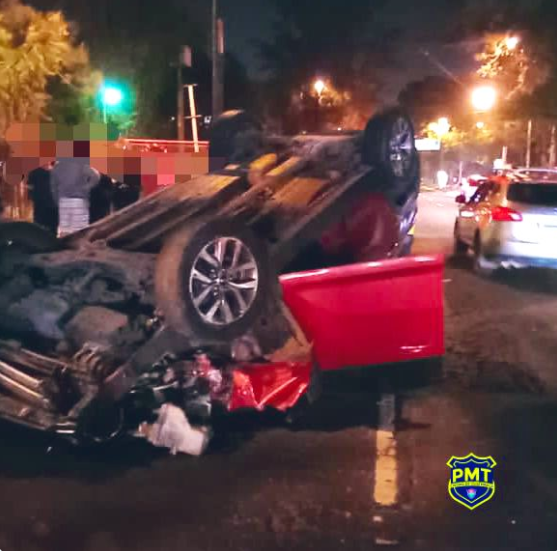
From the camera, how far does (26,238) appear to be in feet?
22.9

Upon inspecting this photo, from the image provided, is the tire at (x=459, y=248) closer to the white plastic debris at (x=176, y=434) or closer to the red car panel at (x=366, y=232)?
the red car panel at (x=366, y=232)

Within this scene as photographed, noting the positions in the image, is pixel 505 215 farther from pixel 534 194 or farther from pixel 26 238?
pixel 26 238

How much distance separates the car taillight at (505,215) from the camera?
13125 mm

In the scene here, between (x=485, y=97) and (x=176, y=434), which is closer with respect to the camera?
(x=176, y=434)

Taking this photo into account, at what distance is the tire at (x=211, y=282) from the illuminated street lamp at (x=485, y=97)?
29280 millimetres

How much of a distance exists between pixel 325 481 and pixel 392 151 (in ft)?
11.1

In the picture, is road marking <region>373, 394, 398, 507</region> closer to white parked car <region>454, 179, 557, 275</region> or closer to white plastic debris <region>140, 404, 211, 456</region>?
white plastic debris <region>140, 404, 211, 456</region>

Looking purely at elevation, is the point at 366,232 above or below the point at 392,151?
below

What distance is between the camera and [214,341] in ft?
20.7

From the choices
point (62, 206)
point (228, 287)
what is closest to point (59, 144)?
point (62, 206)

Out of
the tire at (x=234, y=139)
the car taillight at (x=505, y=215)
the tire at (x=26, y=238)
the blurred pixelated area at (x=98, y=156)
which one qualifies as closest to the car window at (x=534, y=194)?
the car taillight at (x=505, y=215)

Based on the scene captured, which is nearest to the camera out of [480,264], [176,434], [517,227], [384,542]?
[384,542]

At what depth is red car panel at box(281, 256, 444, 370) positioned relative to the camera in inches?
269

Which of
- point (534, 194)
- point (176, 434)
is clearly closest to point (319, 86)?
point (534, 194)
